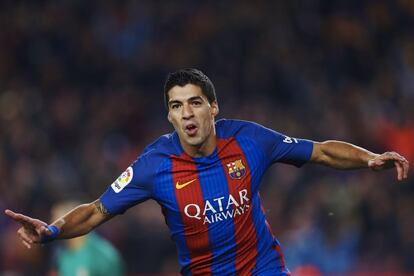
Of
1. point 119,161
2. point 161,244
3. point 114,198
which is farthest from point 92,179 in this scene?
point 114,198

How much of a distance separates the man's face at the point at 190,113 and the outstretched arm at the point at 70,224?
63 centimetres

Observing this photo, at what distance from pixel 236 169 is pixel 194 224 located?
393 millimetres

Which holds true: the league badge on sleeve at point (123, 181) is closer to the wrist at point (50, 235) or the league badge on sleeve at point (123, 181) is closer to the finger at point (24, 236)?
the wrist at point (50, 235)

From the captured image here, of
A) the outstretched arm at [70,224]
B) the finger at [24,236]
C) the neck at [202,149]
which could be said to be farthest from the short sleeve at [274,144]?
the finger at [24,236]

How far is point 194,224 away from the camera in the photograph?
5387 mm

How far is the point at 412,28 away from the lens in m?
12.3

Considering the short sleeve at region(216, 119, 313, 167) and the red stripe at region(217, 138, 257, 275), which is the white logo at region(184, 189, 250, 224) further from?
the short sleeve at region(216, 119, 313, 167)

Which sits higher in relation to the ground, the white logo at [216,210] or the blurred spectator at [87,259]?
the white logo at [216,210]

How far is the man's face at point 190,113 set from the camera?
17.5 ft

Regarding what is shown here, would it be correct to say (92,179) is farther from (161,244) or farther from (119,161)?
(161,244)

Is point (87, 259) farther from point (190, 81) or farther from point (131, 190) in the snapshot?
point (190, 81)

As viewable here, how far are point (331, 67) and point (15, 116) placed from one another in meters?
4.03

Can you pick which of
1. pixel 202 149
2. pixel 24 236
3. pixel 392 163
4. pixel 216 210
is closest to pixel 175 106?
pixel 202 149

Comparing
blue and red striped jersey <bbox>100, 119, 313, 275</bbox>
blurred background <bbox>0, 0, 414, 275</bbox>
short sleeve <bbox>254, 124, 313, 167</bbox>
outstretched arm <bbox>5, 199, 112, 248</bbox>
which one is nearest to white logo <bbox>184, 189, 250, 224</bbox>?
blue and red striped jersey <bbox>100, 119, 313, 275</bbox>
